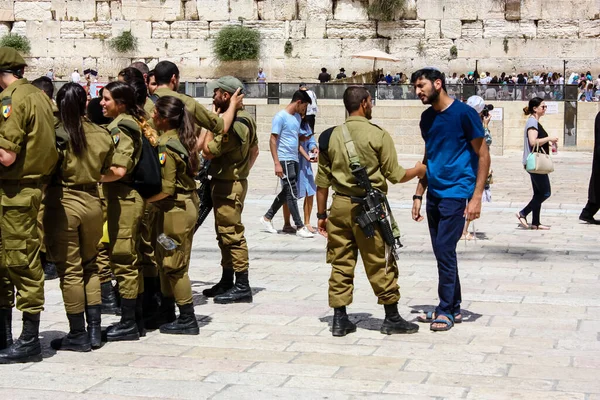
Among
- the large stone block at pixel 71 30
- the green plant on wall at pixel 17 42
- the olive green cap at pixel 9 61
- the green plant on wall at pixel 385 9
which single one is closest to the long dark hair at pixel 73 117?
the olive green cap at pixel 9 61

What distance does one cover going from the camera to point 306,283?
8312mm

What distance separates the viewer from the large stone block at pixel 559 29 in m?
36.2

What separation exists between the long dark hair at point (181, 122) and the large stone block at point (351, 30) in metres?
31.1

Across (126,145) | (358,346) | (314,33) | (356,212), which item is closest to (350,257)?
(356,212)

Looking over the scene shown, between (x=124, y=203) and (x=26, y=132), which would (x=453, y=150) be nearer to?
(x=124, y=203)

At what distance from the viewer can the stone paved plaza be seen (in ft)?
17.1

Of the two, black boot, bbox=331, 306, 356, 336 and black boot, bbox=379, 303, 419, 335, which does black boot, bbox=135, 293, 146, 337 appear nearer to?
black boot, bbox=331, 306, 356, 336

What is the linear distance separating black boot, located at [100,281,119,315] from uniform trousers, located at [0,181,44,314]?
153 centimetres

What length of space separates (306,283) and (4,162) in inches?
135

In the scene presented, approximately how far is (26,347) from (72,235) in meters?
0.69

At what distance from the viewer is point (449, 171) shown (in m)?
6.60

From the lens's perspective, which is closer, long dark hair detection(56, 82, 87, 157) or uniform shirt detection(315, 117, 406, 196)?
long dark hair detection(56, 82, 87, 157)

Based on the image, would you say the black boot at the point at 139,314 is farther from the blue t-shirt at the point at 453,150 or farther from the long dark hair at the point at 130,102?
the blue t-shirt at the point at 453,150

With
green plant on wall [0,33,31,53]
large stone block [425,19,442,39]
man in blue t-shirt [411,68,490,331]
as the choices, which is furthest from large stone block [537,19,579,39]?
man in blue t-shirt [411,68,490,331]
